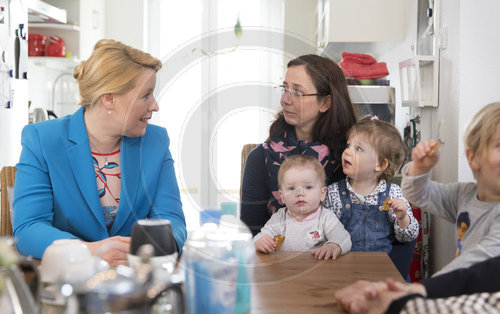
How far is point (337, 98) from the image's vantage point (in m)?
1.68

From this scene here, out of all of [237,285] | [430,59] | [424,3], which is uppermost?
[424,3]

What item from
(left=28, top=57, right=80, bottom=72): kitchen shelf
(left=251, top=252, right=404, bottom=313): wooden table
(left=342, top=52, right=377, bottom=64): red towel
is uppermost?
(left=28, top=57, right=80, bottom=72): kitchen shelf

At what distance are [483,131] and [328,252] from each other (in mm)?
446

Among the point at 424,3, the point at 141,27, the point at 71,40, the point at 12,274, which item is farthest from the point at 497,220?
the point at 141,27

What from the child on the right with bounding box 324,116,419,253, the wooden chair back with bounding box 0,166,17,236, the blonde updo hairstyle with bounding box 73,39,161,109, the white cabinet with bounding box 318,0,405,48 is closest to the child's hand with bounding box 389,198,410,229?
the child on the right with bounding box 324,116,419,253

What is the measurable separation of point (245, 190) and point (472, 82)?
1021 mm

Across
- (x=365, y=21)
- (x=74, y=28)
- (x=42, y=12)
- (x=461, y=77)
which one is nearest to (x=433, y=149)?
(x=461, y=77)

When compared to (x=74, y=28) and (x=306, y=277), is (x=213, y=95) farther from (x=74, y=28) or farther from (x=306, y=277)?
(x=74, y=28)

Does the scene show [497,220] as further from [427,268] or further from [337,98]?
[427,268]

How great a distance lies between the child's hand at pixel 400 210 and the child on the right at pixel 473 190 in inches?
10.5

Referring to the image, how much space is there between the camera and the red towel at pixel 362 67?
103 inches

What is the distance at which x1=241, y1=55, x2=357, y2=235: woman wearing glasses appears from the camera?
5.17 ft

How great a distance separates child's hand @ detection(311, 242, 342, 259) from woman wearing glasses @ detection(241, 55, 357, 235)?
268 mm

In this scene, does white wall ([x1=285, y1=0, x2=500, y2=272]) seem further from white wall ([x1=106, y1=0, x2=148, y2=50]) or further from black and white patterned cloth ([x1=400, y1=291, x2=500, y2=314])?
white wall ([x1=106, y1=0, x2=148, y2=50])
